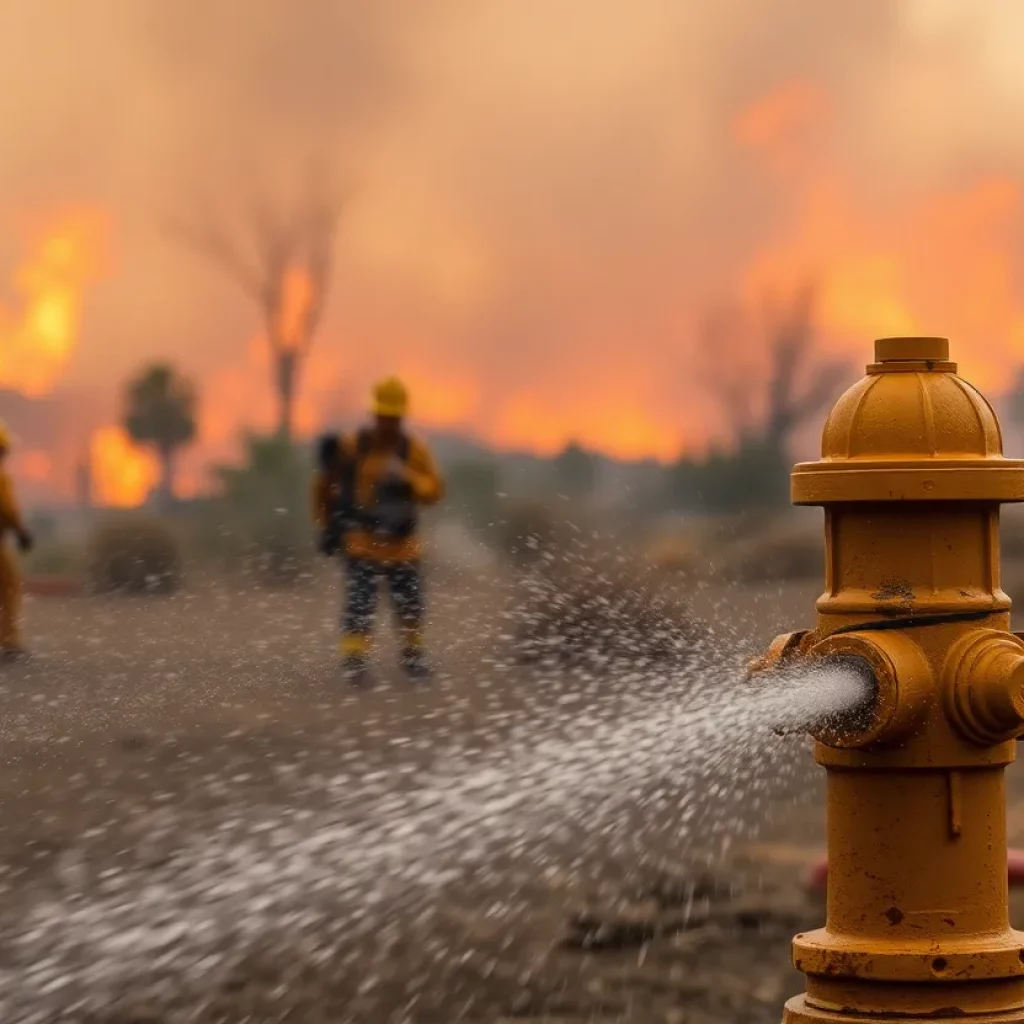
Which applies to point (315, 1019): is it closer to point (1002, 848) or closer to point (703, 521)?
point (1002, 848)

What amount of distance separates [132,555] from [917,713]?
11314mm

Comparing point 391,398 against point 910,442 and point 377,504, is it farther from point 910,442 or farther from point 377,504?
point 910,442

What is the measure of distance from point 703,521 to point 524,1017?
29.7 ft

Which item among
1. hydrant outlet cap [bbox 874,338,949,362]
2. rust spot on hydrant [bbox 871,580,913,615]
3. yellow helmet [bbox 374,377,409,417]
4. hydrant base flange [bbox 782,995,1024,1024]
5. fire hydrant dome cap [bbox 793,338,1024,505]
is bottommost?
hydrant base flange [bbox 782,995,1024,1024]

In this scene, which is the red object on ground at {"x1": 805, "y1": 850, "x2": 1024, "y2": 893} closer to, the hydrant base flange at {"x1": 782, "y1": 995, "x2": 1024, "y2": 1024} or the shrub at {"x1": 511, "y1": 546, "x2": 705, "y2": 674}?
the hydrant base flange at {"x1": 782, "y1": 995, "x2": 1024, "y2": 1024}

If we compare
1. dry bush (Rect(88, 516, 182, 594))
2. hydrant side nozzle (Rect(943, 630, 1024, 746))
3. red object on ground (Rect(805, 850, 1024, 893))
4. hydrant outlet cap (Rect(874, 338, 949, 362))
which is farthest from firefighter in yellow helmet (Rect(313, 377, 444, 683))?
hydrant side nozzle (Rect(943, 630, 1024, 746))

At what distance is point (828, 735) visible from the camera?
2.77 metres

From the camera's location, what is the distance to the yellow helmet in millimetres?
10004

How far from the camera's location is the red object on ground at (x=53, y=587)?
13148 mm

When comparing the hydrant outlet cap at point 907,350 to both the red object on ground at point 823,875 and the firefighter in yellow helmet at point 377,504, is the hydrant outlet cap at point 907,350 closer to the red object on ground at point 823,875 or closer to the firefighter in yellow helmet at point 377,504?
the red object on ground at point 823,875

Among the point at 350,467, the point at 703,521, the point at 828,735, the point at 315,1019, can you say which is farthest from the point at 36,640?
the point at 828,735

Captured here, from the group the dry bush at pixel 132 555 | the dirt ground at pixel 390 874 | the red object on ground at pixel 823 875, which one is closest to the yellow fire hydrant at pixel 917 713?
the dirt ground at pixel 390 874

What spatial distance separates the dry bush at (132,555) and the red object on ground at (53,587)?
15 centimetres

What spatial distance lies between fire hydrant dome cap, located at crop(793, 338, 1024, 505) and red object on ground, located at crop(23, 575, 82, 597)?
33.1 feet
